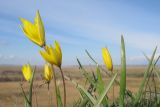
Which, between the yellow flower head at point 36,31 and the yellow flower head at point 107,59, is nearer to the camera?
the yellow flower head at point 36,31

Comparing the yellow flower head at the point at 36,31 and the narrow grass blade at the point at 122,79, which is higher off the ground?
the yellow flower head at the point at 36,31

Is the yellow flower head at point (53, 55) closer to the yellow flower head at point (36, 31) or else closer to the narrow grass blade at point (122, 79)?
the yellow flower head at point (36, 31)

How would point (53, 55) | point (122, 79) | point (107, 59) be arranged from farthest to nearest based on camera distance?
point (107, 59) < point (122, 79) < point (53, 55)

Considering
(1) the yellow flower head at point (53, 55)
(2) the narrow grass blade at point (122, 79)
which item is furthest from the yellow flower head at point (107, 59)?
(1) the yellow flower head at point (53, 55)

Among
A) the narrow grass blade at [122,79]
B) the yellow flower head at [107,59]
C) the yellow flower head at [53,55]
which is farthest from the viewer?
the yellow flower head at [107,59]

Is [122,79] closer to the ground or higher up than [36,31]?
closer to the ground

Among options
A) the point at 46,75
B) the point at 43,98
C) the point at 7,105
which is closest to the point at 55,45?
the point at 46,75

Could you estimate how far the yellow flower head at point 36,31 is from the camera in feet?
5.41

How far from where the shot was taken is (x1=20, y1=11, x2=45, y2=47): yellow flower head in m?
1.65

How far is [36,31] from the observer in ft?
5.46

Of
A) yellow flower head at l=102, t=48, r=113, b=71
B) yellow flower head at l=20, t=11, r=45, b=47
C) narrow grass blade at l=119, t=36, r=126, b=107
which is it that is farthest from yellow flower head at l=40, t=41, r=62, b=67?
yellow flower head at l=102, t=48, r=113, b=71

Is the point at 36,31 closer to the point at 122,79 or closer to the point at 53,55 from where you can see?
the point at 53,55

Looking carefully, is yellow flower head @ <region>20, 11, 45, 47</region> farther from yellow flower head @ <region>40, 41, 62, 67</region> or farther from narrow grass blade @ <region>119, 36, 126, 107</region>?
narrow grass blade @ <region>119, 36, 126, 107</region>

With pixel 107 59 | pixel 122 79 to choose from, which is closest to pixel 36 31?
pixel 122 79
